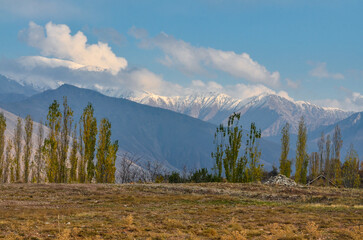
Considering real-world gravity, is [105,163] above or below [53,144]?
below

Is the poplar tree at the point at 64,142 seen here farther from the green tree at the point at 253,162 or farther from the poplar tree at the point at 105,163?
the green tree at the point at 253,162

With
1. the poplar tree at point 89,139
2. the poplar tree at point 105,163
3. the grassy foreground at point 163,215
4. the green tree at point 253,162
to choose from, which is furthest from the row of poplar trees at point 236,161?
the poplar tree at point 89,139

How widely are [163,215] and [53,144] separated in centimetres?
3693

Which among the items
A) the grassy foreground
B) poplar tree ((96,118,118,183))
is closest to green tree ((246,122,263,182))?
the grassy foreground

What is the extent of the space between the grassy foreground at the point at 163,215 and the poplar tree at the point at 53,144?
17.8 metres

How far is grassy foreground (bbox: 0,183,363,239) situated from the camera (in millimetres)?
16094

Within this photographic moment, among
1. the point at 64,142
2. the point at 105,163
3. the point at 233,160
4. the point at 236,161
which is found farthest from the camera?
the point at 64,142

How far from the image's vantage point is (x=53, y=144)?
176 feet

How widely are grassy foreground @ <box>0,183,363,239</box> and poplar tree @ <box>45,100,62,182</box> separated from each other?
17768mm

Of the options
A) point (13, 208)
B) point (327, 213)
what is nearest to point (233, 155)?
point (327, 213)

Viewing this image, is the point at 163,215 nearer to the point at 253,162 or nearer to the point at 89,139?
the point at 253,162

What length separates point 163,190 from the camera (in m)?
35.7

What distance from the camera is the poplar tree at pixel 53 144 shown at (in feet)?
173

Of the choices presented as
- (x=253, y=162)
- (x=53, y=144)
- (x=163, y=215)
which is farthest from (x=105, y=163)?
(x=163, y=215)
